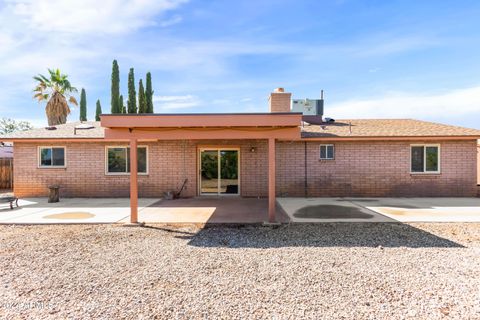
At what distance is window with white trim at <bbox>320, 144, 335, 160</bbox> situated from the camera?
1248 centimetres

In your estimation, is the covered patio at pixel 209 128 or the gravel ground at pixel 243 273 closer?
the gravel ground at pixel 243 273

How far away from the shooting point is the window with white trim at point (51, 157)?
12695 mm

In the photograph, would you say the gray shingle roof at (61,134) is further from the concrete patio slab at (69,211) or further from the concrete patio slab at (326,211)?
the concrete patio slab at (326,211)

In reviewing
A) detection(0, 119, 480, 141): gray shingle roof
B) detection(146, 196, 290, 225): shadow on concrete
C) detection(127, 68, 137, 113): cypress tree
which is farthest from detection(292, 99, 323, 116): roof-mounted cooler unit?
detection(127, 68, 137, 113): cypress tree

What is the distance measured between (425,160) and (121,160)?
13.7m

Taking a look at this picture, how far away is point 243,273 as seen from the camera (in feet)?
14.1

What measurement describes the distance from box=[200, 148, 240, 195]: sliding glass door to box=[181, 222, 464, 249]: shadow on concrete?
5530mm

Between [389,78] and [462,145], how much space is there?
4.75m

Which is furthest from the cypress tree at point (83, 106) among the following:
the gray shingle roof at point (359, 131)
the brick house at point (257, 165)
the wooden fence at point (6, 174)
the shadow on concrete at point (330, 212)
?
the shadow on concrete at point (330, 212)

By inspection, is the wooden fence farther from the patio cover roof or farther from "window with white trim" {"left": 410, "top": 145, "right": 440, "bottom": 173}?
"window with white trim" {"left": 410, "top": 145, "right": 440, "bottom": 173}

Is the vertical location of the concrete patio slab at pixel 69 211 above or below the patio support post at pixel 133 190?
below

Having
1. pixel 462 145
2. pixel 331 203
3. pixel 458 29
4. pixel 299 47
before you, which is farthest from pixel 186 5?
pixel 462 145

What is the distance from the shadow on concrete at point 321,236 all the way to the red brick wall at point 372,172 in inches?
202

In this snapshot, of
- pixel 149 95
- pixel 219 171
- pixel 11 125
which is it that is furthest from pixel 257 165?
pixel 11 125
